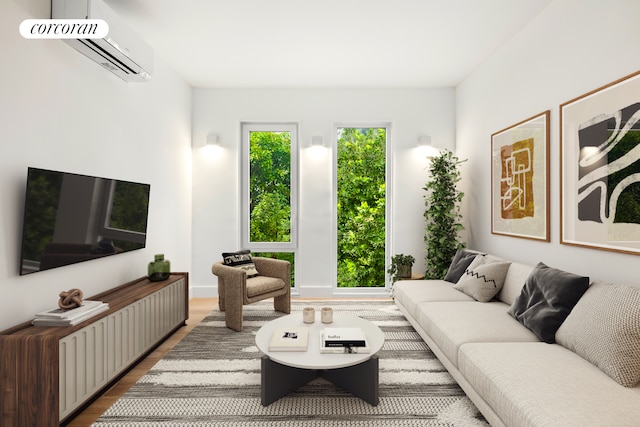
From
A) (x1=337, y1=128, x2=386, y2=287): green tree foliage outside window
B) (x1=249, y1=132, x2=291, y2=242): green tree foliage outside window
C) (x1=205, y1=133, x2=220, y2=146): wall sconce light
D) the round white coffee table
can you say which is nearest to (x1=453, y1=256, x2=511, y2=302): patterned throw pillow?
the round white coffee table

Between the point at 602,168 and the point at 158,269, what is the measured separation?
3.70 m

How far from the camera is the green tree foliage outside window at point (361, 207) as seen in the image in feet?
16.9

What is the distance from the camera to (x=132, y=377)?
2.64 metres

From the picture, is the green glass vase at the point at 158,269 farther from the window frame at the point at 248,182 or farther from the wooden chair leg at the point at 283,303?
the window frame at the point at 248,182

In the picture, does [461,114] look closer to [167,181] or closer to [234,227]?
[234,227]

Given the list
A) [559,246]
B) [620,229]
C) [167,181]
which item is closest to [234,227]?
[167,181]

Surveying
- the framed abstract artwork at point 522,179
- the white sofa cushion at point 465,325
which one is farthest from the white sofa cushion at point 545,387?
the framed abstract artwork at point 522,179

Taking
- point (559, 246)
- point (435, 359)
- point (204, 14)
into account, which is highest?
point (204, 14)

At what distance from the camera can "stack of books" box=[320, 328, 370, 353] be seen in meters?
2.22

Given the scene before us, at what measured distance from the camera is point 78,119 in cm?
266

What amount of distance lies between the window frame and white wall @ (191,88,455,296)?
12cm

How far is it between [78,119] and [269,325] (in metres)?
2.12

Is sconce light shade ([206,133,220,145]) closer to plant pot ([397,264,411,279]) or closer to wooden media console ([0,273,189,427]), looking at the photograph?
wooden media console ([0,273,189,427])

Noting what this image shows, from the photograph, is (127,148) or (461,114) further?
(461,114)
